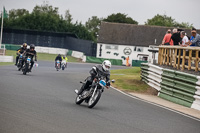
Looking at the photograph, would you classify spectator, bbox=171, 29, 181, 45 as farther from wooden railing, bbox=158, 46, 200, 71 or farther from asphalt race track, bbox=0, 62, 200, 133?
asphalt race track, bbox=0, 62, 200, 133

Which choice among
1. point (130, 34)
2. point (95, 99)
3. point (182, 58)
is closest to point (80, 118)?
point (95, 99)

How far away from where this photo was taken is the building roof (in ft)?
271

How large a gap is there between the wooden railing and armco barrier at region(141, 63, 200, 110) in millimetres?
568

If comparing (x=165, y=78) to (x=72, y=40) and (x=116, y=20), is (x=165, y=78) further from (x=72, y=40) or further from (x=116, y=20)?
(x=116, y=20)

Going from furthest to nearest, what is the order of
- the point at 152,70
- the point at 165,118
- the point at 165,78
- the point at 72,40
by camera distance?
1. the point at 72,40
2. the point at 152,70
3. the point at 165,78
4. the point at 165,118

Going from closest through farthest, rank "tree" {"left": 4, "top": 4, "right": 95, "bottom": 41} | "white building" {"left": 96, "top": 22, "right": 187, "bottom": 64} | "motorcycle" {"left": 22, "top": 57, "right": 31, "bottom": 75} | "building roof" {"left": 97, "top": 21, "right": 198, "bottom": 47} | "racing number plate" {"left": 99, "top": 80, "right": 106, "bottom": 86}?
"racing number plate" {"left": 99, "top": 80, "right": 106, "bottom": 86} → "motorcycle" {"left": 22, "top": 57, "right": 31, "bottom": 75} → "white building" {"left": 96, "top": 22, "right": 187, "bottom": 64} → "building roof" {"left": 97, "top": 21, "right": 198, "bottom": 47} → "tree" {"left": 4, "top": 4, "right": 95, "bottom": 41}

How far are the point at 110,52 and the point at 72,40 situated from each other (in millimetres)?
7735

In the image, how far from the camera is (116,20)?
4382 inches

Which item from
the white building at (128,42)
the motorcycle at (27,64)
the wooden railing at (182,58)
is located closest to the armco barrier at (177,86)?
the wooden railing at (182,58)

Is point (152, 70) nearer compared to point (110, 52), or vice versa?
point (152, 70)

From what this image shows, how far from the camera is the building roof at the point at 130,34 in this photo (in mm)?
82500

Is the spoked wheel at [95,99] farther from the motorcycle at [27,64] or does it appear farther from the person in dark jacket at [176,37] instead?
the motorcycle at [27,64]

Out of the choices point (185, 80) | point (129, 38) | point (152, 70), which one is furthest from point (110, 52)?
point (185, 80)

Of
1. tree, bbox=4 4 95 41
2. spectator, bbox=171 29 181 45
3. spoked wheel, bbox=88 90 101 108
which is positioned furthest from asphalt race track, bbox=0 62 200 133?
tree, bbox=4 4 95 41
